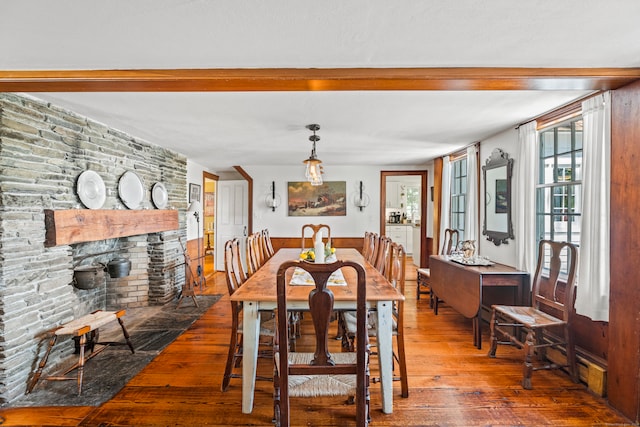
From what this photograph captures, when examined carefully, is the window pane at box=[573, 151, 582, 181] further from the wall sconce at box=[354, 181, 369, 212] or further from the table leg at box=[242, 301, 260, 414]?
the wall sconce at box=[354, 181, 369, 212]

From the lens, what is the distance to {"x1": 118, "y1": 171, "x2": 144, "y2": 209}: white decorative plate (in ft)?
10.8

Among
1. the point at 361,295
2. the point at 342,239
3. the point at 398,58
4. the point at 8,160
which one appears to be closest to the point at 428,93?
the point at 398,58

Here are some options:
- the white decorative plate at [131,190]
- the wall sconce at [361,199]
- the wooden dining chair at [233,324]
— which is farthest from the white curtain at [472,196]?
the white decorative plate at [131,190]

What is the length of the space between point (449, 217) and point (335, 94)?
3272 millimetres

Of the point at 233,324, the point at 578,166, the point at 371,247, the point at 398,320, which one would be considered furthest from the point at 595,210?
the point at 233,324

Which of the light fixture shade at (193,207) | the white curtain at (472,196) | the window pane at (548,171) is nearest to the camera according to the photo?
the window pane at (548,171)

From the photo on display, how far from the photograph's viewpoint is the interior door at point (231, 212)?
6184mm

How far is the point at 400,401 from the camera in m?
2.05

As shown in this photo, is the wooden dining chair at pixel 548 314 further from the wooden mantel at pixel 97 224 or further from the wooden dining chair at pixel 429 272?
the wooden mantel at pixel 97 224

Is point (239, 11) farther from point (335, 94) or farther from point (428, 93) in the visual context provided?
point (428, 93)

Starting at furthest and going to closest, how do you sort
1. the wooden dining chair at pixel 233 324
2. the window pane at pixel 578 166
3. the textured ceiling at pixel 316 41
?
the window pane at pixel 578 166
the wooden dining chair at pixel 233 324
the textured ceiling at pixel 316 41

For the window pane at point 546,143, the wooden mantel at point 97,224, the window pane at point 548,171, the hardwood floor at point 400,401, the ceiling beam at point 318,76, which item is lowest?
the hardwood floor at point 400,401

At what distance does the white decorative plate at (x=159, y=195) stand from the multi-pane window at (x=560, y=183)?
14.0 feet

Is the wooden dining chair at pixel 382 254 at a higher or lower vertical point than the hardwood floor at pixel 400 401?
higher
